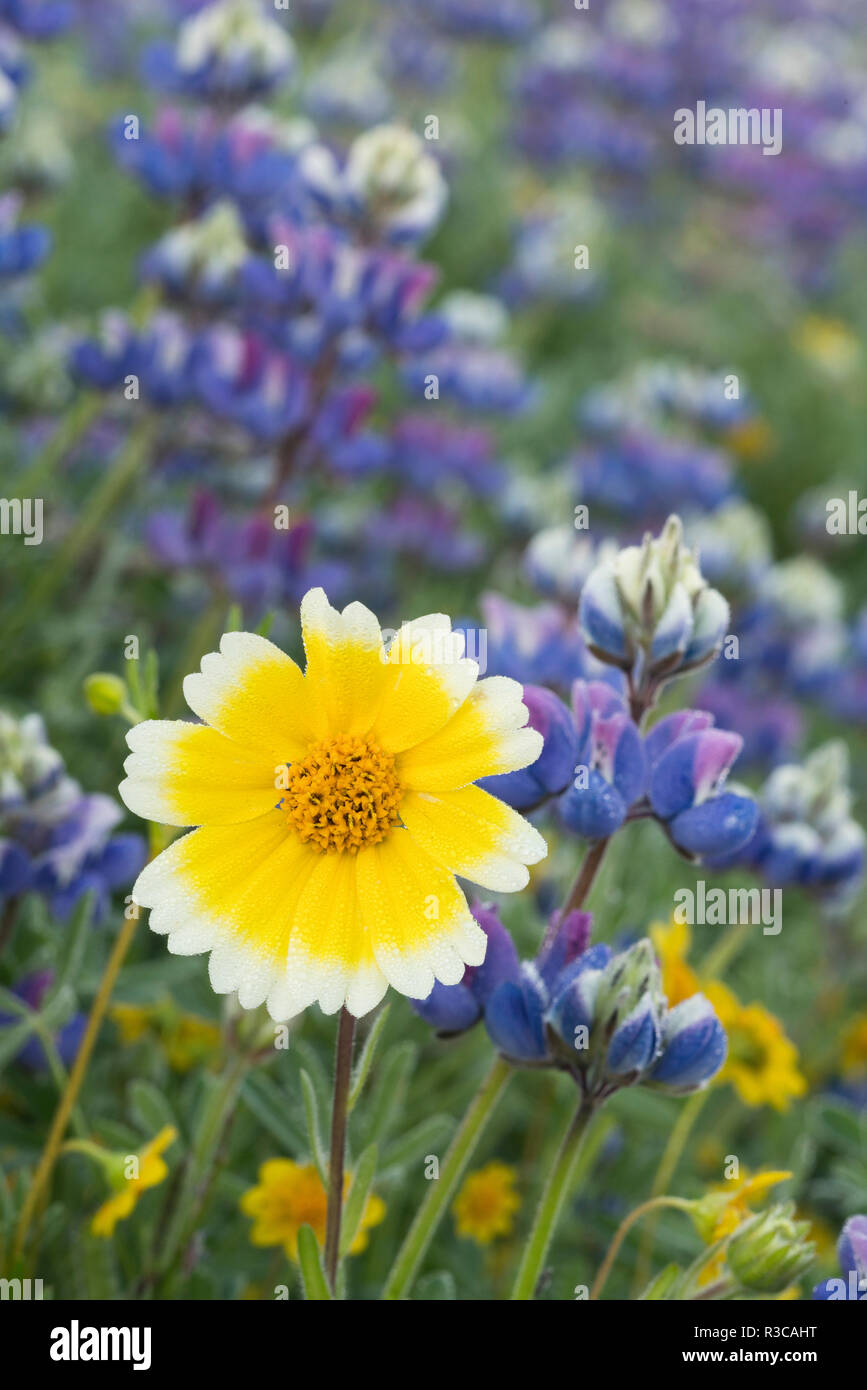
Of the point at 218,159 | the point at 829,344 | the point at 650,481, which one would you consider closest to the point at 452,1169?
the point at 218,159

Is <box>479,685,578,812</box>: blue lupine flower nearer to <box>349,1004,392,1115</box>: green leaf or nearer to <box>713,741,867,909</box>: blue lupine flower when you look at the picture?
<box>349,1004,392,1115</box>: green leaf

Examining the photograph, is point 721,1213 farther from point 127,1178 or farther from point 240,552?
point 240,552

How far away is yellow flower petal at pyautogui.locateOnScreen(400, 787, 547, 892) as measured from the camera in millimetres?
940

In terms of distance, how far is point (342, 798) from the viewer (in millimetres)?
982

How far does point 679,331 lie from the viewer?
5.34m

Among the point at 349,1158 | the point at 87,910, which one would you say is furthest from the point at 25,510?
the point at 349,1158

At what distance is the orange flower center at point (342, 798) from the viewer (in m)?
0.98

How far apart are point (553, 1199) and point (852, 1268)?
10.2 inches

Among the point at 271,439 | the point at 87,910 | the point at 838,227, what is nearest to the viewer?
the point at 87,910

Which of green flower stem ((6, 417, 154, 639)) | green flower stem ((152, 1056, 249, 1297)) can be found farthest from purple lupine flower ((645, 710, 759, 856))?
green flower stem ((6, 417, 154, 639))

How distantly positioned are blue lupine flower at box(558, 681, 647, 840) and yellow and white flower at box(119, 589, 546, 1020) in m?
0.12
